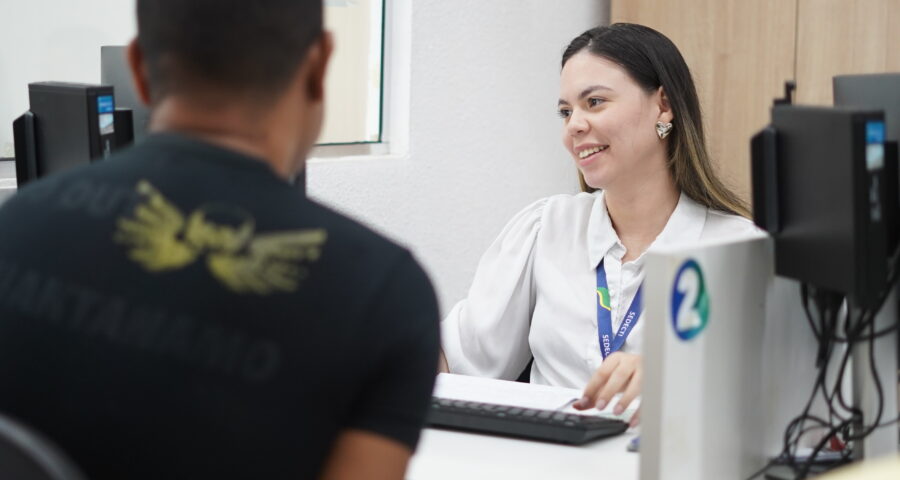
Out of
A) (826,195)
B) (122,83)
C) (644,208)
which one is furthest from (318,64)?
(644,208)

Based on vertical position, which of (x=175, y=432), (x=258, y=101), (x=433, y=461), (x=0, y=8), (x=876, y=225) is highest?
(x=0, y=8)

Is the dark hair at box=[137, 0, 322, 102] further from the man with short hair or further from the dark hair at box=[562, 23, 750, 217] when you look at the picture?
the dark hair at box=[562, 23, 750, 217]

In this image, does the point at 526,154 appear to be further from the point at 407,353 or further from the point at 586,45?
the point at 407,353

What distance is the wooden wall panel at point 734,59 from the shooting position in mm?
3238

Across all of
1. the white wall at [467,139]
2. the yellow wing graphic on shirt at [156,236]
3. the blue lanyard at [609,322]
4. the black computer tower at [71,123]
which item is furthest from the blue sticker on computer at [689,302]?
the white wall at [467,139]

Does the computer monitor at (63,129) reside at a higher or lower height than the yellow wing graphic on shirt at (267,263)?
higher

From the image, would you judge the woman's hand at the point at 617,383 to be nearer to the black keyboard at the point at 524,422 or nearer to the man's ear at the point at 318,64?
the black keyboard at the point at 524,422

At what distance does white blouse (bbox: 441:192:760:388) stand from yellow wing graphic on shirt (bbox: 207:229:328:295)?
4.30 feet

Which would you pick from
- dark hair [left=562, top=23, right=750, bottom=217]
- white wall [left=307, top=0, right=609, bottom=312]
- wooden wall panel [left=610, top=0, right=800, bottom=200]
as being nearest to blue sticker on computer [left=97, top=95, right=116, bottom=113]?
dark hair [left=562, top=23, right=750, bottom=217]

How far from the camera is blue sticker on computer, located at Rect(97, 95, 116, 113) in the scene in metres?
1.67

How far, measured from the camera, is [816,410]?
4.83 ft

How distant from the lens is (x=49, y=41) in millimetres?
2445

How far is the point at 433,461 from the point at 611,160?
3.22 feet

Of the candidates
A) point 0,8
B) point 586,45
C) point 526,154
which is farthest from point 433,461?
point 526,154
